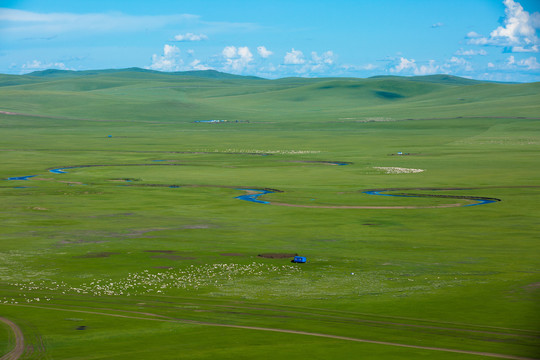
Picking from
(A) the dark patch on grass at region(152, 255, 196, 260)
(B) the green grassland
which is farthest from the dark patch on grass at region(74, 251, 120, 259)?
(A) the dark patch on grass at region(152, 255, 196, 260)

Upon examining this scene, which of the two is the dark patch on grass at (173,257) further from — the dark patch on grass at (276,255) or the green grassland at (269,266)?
the dark patch on grass at (276,255)

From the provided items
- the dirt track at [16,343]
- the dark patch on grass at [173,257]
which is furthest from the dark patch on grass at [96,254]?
the dirt track at [16,343]

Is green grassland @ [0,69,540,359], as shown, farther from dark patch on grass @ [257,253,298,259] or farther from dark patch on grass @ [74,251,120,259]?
dark patch on grass @ [257,253,298,259]

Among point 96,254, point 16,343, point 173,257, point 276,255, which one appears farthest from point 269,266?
point 16,343

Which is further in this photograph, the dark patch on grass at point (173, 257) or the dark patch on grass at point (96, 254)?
the dark patch on grass at point (96, 254)

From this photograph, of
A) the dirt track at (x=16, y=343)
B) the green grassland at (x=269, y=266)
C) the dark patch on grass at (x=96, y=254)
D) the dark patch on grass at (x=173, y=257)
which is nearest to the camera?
the dirt track at (x=16, y=343)

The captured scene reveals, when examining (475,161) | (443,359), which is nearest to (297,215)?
(443,359)

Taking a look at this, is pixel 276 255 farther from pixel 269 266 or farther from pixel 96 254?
pixel 96 254

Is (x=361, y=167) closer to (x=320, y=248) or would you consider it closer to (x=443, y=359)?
(x=320, y=248)
